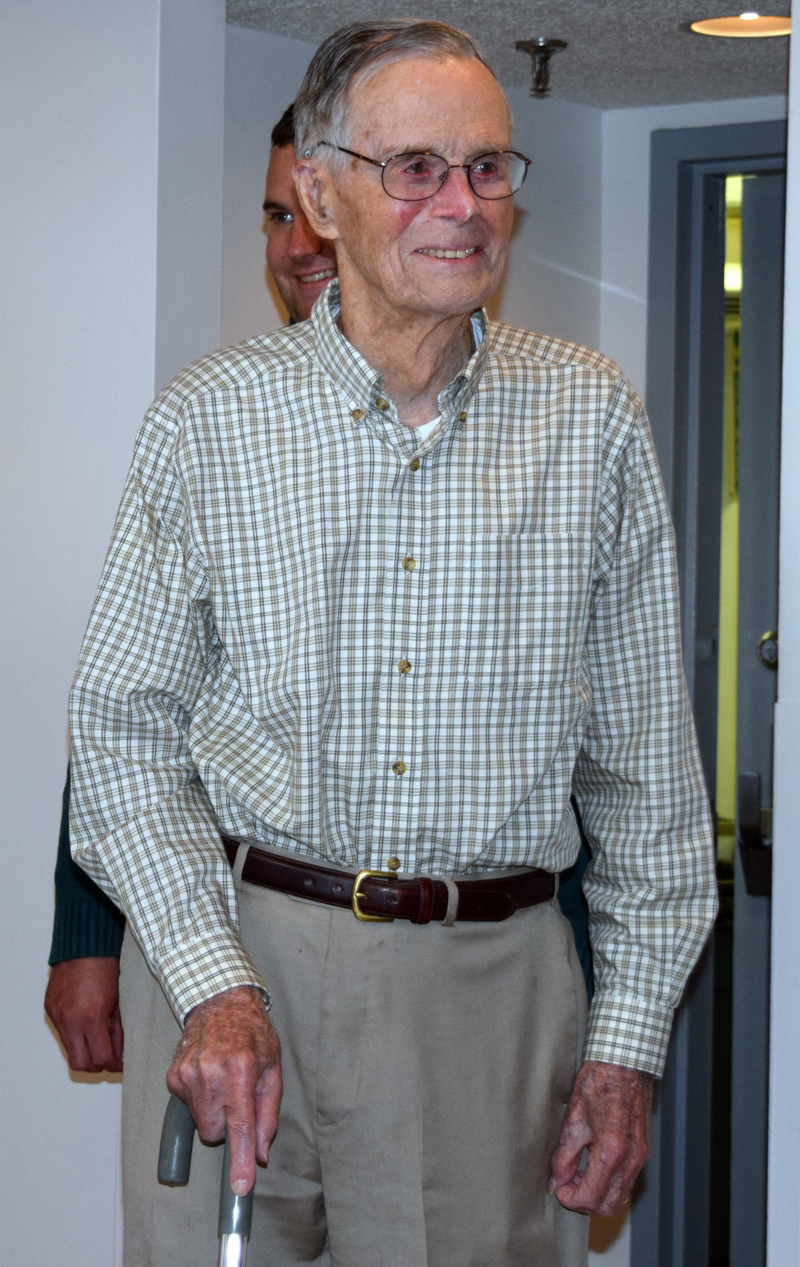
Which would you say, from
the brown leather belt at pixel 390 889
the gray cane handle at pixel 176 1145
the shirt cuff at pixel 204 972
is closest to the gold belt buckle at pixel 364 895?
the brown leather belt at pixel 390 889

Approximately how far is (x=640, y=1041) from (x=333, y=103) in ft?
3.38

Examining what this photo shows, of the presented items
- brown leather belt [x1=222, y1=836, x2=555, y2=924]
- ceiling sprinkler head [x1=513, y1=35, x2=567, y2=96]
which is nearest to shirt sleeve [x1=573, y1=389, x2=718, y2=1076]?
brown leather belt [x1=222, y1=836, x2=555, y2=924]

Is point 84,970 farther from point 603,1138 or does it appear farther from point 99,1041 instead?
point 603,1138

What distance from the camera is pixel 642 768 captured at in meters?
1.65

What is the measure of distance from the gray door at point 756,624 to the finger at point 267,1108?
1.76 meters

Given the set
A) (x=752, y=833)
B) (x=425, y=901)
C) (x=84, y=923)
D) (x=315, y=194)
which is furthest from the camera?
(x=752, y=833)

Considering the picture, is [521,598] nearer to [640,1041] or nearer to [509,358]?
[509,358]

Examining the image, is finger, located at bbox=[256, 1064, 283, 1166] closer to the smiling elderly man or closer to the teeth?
the smiling elderly man

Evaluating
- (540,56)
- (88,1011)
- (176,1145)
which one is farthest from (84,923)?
(540,56)

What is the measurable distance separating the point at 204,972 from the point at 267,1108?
0.15 metres

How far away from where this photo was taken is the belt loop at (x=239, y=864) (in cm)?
158

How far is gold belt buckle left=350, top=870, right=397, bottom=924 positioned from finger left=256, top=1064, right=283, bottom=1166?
0.17m

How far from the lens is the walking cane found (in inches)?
49.8

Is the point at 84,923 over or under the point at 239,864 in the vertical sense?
under
